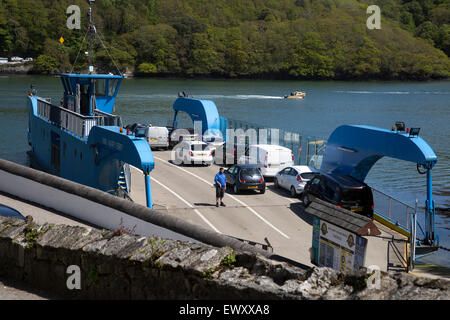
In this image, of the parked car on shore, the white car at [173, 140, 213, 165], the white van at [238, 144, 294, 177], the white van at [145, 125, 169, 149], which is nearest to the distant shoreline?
the white van at [145, 125, 169, 149]

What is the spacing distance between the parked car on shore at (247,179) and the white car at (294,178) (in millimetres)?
1188

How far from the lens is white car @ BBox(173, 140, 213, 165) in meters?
34.1

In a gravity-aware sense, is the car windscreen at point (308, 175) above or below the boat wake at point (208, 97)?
below

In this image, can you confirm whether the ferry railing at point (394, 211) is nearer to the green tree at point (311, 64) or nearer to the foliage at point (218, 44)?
the foliage at point (218, 44)

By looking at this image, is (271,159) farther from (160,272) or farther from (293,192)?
(160,272)

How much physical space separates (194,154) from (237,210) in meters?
9.90

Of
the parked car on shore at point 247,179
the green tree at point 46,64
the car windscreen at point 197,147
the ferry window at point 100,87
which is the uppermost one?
the green tree at point 46,64

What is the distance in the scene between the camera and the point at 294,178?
2752 cm

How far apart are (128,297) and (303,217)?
17.4 metres

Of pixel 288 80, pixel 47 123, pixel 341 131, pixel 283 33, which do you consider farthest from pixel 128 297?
pixel 283 33

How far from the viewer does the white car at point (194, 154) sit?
34125 millimetres

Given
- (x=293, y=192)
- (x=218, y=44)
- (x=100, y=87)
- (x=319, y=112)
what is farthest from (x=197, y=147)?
(x=218, y=44)

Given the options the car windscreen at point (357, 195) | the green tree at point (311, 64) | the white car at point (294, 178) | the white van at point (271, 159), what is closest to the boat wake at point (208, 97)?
the green tree at point (311, 64)

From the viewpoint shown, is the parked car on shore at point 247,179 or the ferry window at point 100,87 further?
the ferry window at point 100,87
